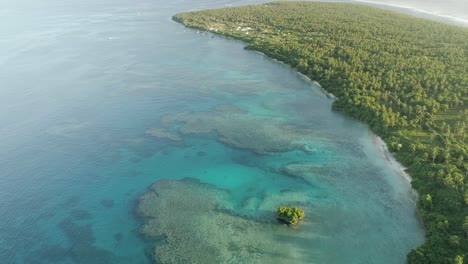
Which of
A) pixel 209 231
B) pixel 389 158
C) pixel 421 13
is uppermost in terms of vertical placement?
pixel 421 13

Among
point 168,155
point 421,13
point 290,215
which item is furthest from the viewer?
point 421,13

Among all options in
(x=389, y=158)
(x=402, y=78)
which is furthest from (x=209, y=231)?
(x=402, y=78)

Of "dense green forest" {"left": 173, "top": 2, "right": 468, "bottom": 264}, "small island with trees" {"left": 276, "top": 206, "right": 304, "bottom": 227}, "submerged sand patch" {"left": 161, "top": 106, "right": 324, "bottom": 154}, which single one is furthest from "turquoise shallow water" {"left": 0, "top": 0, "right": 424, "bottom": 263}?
"dense green forest" {"left": 173, "top": 2, "right": 468, "bottom": 264}

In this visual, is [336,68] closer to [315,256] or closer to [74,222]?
[315,256]

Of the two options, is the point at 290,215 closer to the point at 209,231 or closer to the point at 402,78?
the point at 209,231

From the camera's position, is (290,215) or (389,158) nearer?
(290,215)

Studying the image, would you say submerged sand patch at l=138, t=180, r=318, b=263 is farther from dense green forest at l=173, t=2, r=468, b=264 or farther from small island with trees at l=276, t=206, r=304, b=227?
dense green forest at l=173, t=2, r=468, b=264

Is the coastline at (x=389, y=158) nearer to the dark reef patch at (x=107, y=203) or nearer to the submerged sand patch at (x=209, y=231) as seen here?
the submerged sand patch at (x=209, y=231)

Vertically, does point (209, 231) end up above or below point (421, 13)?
below
